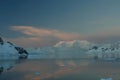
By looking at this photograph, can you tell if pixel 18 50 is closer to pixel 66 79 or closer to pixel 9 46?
pixel 9 46

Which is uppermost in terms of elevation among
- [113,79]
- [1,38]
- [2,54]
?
[1,38]

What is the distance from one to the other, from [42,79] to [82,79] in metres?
5.56

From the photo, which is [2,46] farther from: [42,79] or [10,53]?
[42,79]

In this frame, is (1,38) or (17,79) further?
(1,38)

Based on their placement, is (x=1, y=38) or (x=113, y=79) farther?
(x=1, y=38)

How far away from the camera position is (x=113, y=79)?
3180 centimetres

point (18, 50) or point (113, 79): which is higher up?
point (18, 50)

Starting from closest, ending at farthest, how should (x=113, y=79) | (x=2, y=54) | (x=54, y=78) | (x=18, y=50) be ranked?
(x=113, y=79) < (x=54, y=78) < (x=2, y=54) < (x=18, y=50)

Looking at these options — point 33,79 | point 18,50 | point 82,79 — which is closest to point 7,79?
point 33,79

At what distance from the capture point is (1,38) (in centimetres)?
15362

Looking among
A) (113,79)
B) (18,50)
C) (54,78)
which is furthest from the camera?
(18,50)

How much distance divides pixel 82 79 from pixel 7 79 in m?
10.6

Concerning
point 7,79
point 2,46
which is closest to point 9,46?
point 2,46

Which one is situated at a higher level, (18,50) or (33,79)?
(18,50)
